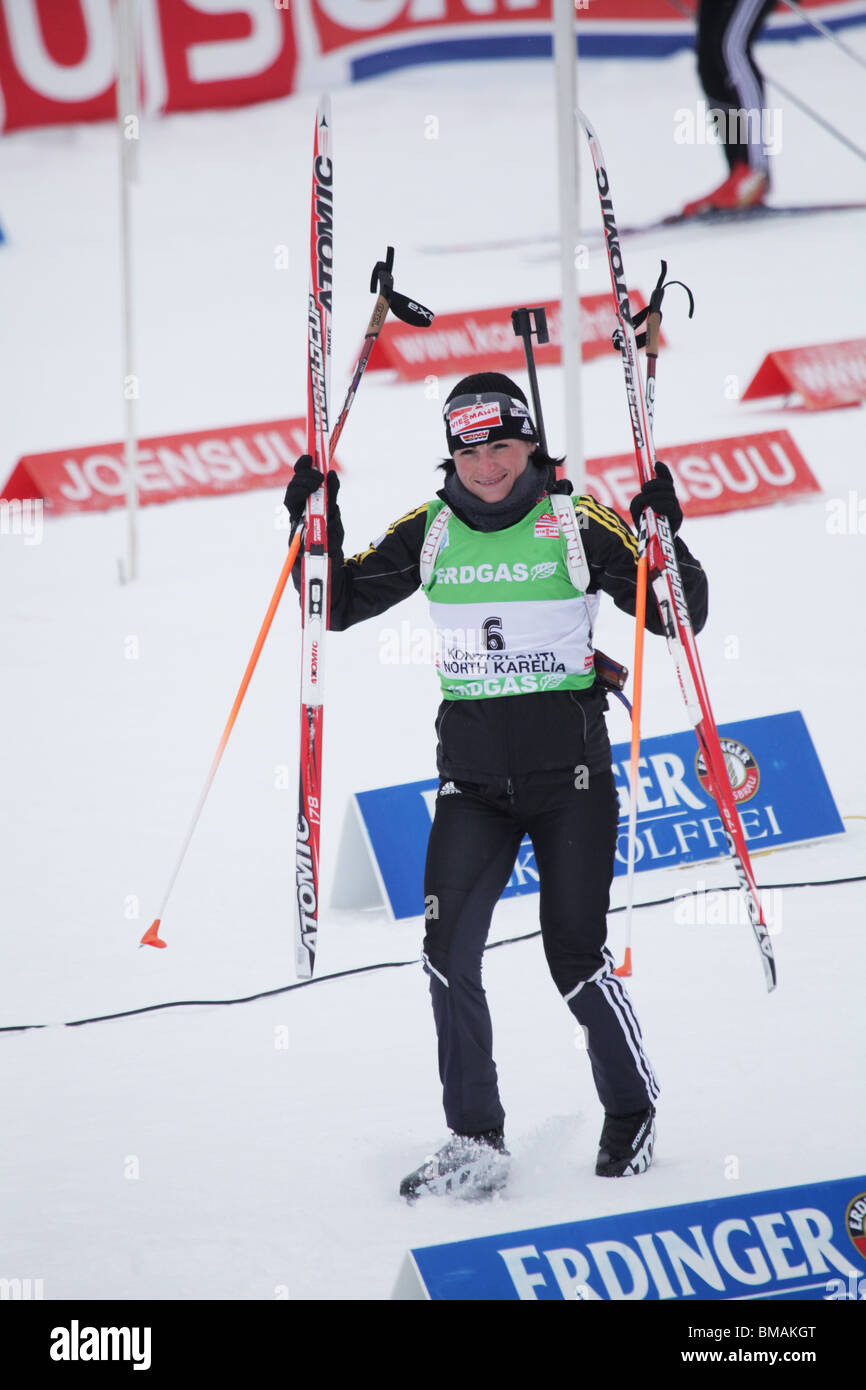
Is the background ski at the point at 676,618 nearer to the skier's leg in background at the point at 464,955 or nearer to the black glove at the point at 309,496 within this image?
the skier's leg in background at the point at 464,955

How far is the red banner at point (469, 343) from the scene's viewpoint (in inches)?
499

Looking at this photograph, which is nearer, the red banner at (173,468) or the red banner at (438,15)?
the red banner at (173,468)

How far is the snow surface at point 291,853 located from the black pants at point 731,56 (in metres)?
1.34

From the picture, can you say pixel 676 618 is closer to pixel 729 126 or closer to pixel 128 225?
pixel 128 225

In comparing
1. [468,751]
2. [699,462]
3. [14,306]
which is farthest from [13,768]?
[14,306]

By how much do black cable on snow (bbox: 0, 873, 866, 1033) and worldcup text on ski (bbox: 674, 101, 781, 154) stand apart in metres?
10.5

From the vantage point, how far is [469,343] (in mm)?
12836

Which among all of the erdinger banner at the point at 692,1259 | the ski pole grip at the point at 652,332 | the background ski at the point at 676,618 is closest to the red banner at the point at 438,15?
the background ski at the point at 676,618

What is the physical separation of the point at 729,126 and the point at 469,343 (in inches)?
226

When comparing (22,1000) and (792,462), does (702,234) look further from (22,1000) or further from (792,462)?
(22,1000)

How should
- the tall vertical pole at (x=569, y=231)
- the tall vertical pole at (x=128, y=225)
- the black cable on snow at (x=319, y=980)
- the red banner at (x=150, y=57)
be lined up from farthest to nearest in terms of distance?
1. the red banner at (x=150, y=57)
2. the tall vertical pole at (x=128, y=225)
3. the tall vertical pole at (x=569, y=231)
4. the black cable on snow at (x=319, y=980)

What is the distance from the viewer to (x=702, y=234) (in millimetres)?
16672

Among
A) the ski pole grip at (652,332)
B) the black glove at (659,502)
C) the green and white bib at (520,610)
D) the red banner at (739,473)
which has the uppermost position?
the red banner at (739,473)

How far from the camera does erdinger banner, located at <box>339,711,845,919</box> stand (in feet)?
17.6
